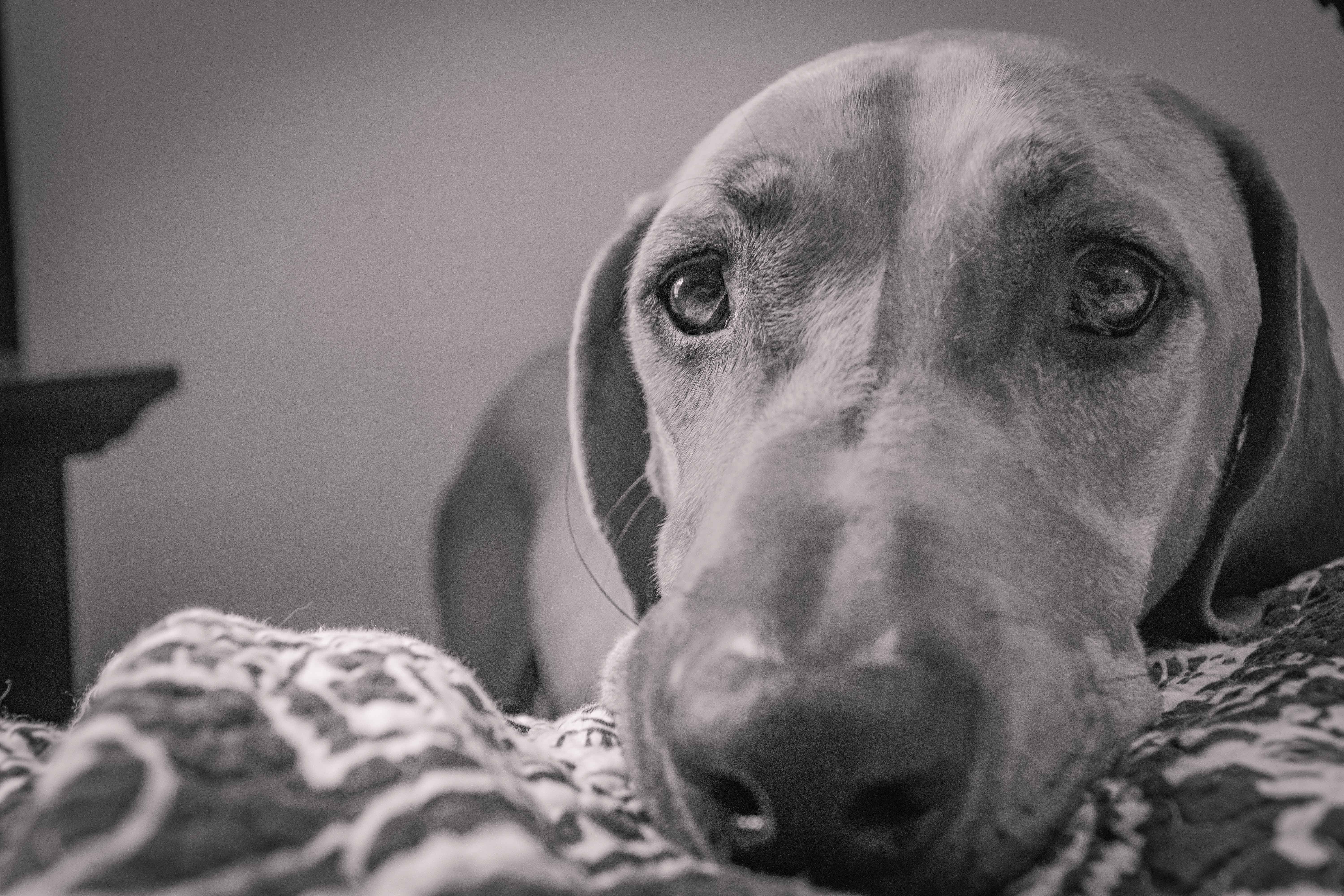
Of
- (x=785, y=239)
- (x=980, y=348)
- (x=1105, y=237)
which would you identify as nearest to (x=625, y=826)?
(x=980, y=348)

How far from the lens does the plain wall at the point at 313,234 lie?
13.0ft

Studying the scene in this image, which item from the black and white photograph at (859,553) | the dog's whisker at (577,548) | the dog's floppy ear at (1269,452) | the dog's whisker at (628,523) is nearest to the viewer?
the black and white photograph at (859,553)

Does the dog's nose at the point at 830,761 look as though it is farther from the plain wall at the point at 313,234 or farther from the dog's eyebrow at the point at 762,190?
the plain wall at the point at 313,234

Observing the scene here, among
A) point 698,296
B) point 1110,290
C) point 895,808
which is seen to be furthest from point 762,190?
point 895,808

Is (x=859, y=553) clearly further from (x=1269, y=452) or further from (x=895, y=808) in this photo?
(x=1269, y=452)

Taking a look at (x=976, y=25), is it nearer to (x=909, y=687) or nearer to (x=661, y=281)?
(x=661, y=281)

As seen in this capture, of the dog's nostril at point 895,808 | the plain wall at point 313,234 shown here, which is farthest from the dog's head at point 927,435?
the plain wall at point 313,234

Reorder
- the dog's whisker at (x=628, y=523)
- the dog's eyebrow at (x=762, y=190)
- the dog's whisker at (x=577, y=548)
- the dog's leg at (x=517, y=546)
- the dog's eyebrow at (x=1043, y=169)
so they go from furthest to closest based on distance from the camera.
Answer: the dog's leg at (x=517, y=546)
the dog's whisker at (x=577, y=548)
the dog's whisker at (x=628, y=523)
the dog's eyebrow at (x=762, y=190)
the dog's eyebrow at (x=1043, y=169)

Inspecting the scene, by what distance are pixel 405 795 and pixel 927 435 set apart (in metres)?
0.69

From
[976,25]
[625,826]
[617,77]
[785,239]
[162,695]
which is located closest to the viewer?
[162,695]

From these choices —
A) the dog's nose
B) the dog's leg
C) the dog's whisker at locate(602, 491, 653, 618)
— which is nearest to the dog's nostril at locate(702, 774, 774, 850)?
the dog's nose

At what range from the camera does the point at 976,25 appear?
342 cm

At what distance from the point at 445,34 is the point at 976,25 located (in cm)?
215

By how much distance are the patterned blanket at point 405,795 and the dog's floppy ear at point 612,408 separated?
0.86 metres
